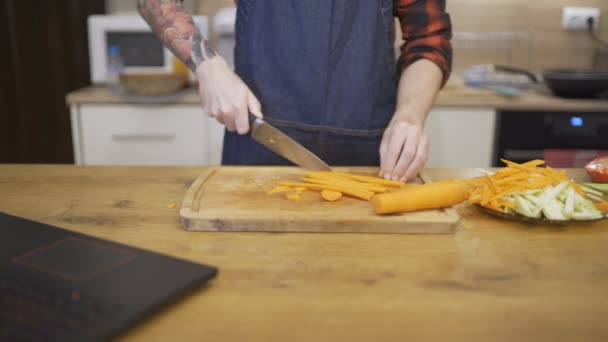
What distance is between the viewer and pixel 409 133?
1.06 metres

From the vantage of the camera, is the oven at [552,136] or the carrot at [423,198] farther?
the oven at [552,136]

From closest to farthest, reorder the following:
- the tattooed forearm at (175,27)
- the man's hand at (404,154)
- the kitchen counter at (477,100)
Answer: the man's hand at (404,154) < the tattooed forearm at (175,27) < the kitchen counter at (477,100)

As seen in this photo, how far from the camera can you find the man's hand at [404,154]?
1.04m

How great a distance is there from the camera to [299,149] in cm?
106

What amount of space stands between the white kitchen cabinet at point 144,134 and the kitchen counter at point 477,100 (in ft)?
0.09

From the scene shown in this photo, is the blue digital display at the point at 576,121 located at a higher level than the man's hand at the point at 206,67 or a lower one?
lower

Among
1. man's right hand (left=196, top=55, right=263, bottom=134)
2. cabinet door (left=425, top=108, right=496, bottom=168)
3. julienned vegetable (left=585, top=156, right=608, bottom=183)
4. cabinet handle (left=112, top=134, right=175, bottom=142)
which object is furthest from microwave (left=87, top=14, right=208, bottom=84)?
julienned vegetable (left=585, top=156, right=608, bottom=183)

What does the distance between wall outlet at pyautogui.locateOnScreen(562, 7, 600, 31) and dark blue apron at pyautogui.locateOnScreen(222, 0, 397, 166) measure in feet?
5.39

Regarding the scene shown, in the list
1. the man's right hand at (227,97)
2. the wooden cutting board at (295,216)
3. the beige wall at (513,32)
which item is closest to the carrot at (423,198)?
the wooden cutting board at (295,216)

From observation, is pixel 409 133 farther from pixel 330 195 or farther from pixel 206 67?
pixel 206 67

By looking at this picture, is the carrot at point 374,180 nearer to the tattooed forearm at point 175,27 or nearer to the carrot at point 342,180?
the carrot at point 342,180

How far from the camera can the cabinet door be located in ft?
7.11

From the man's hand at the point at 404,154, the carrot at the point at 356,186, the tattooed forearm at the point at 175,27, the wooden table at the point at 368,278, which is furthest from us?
the tattooed forearm at the point at 175,27

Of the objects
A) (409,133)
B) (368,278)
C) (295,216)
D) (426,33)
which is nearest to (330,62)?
(426,33)
